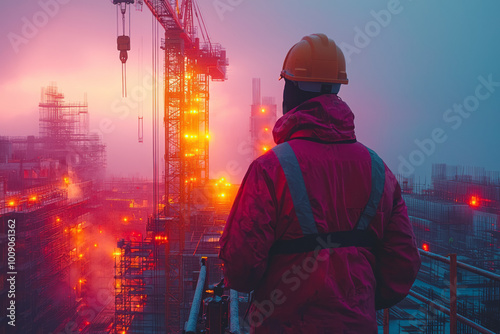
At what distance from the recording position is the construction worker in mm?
1142

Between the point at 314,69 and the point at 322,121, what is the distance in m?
0.25

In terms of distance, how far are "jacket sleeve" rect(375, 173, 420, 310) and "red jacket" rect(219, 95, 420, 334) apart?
12 mm

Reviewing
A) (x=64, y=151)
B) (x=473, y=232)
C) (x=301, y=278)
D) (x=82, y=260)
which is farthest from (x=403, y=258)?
(x=64, y=151)

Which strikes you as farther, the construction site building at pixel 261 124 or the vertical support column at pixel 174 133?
the construction site building at pixel 261 124

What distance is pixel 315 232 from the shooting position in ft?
3.80

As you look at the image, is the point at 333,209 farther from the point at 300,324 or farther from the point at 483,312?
the point at 483,312

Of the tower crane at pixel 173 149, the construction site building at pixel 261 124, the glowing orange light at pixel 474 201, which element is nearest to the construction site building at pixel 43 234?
the tower crane at pixel 173 149

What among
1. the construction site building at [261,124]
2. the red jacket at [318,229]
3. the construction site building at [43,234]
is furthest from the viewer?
the construction site building at [261,124]

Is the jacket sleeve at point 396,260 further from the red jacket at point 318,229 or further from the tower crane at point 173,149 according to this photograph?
the tower crane at point 173,149

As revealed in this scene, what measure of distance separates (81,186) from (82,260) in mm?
8674

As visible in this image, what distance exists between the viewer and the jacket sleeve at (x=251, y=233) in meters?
1.14

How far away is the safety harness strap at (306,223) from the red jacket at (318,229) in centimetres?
2

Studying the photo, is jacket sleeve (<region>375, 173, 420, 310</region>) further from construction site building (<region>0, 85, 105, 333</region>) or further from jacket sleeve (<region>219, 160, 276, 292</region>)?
construction site building (<region>0, 85, 105, 333</region>)

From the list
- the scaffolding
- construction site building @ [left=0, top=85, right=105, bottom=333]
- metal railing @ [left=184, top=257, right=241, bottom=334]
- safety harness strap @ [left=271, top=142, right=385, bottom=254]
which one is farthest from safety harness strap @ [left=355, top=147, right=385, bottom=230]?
construction site building @ [left=0, top=85, right=105, bottom=333]
